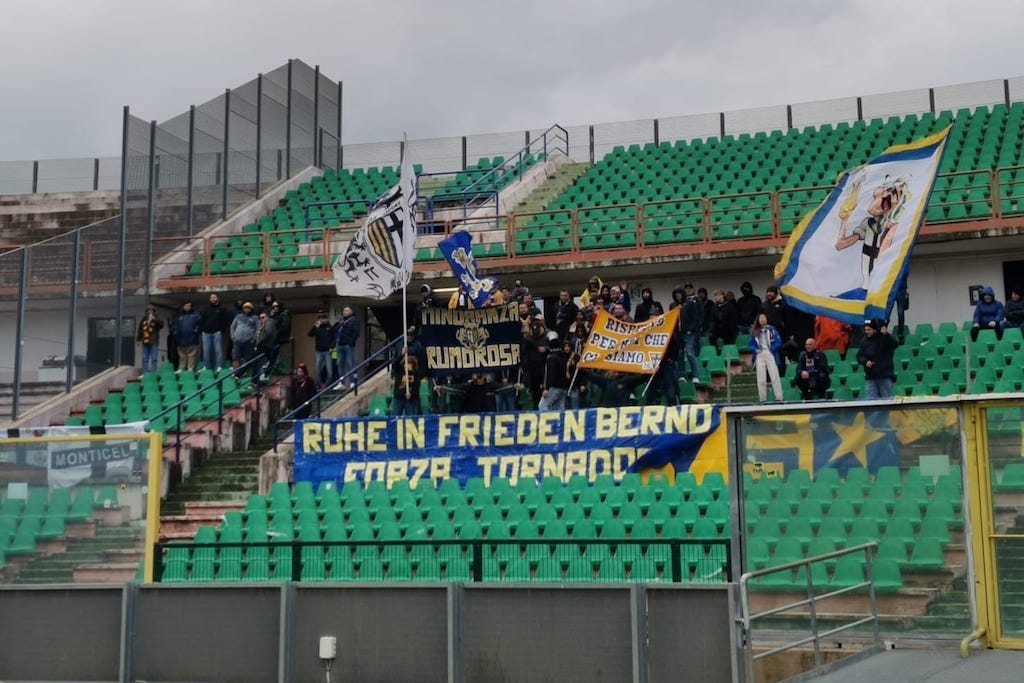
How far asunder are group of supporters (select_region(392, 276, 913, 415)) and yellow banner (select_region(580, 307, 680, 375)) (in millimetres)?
154

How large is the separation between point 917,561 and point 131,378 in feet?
63.2

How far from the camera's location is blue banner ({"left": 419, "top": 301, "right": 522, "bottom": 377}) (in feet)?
65.6

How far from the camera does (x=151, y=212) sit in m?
28.0

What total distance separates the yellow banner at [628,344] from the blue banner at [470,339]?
116 cm

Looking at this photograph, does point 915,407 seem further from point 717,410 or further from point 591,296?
point 591,296

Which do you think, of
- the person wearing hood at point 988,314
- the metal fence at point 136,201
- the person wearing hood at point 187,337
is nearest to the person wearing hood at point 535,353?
the person wearing hood at point 988,314

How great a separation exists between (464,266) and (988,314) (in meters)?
8.18

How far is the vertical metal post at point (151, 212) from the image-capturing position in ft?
90.1

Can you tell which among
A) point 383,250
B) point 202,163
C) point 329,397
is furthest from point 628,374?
point 202,163

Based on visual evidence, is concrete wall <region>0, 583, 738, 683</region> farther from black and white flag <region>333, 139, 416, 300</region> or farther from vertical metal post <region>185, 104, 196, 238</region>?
vertical metal post <region>185, 104, 196, 238</region>

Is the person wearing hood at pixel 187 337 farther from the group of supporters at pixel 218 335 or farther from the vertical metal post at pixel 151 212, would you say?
the vertical metal post at pixel 151 212

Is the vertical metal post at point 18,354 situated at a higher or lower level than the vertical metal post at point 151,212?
lower

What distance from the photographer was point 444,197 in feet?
102

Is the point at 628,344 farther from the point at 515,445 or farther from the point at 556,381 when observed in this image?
the point at 515,445
